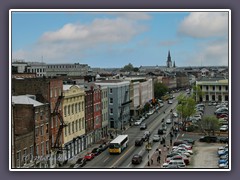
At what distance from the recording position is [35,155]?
27.0 metres

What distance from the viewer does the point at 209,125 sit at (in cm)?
3981

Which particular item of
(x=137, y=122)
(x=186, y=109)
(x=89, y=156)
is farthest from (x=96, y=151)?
(x=137, y=122)

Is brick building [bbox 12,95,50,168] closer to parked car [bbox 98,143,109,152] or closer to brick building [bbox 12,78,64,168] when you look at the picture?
brick building [bbox 12,78,64,168]

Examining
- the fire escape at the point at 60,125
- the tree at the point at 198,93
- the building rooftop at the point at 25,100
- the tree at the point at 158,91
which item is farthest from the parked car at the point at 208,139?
the tree at the point at 158,91

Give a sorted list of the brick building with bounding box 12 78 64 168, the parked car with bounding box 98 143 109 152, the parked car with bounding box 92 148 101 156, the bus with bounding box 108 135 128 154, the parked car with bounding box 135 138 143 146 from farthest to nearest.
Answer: the parked car with bounding box 135 138 143 146, the parked car with bounding box 98 143 109 152, the bus with bounding box 108 135 128 154, the parked car with bounding box 92 148 101 156, the brick building with bounding box 12 78 64 168

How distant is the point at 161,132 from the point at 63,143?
43.1 feet

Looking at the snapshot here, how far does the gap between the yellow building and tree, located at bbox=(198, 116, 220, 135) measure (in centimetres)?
1028

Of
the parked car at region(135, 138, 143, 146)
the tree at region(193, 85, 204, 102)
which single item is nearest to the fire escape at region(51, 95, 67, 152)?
the parked car at region(135, 138, 143, 146)

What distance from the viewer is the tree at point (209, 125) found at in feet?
128

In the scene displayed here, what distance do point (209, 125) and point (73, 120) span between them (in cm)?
1183

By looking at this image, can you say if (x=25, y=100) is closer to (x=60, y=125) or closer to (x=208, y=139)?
(x=60, y=125)

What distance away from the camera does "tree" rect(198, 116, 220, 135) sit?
128 ft

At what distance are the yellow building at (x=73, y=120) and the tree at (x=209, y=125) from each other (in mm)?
10275

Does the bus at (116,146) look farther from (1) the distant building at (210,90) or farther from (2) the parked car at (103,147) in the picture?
(1) the distant building at (210,90)
